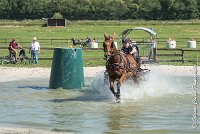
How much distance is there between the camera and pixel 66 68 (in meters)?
23.1

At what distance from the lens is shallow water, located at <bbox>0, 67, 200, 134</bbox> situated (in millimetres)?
15023

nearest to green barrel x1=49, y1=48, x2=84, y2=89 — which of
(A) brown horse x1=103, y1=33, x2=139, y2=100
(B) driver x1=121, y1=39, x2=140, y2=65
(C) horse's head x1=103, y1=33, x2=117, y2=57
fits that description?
(B) driver x1=121, y1=39, x2=140, y2=65

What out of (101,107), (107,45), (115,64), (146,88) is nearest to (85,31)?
(146,88)

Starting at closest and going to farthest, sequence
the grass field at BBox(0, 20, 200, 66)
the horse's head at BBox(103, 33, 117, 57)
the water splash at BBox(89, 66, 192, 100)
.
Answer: the horse's head at BBox(103, 33, 117, 57) < the water splash at BBox(89, 66, 192, 100) < the grass field at BBox(0, 20, 200, 66)

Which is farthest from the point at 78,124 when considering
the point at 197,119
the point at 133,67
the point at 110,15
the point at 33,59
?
the point at 110,15

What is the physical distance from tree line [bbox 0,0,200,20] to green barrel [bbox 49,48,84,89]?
3514 inches

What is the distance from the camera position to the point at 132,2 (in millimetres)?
125875

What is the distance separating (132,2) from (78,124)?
111739 millimetres

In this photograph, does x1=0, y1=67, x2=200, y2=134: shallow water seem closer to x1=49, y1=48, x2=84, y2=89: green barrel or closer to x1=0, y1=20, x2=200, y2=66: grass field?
x1=49, y1=48, x2=84, y2=89: green barrel

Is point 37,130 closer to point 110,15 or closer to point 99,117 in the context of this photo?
point 99,117

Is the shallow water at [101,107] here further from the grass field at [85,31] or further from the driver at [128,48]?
the grass field at [85,31]

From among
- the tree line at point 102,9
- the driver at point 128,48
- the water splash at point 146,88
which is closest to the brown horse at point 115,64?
the water splash at point 146,88

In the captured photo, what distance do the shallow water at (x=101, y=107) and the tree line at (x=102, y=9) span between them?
88.2m

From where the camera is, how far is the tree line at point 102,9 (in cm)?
11338
